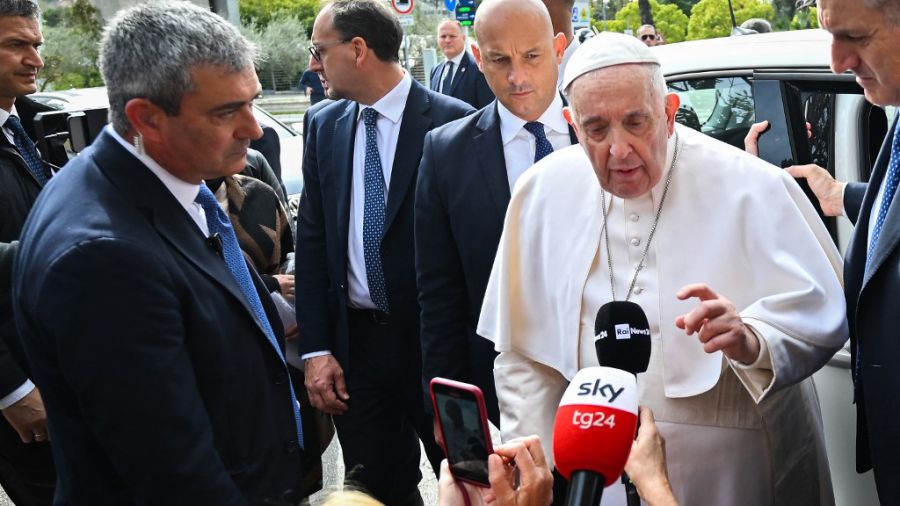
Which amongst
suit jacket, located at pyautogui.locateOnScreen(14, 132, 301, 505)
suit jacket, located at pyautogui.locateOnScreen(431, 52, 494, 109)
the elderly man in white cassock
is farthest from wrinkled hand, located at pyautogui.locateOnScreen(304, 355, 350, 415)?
suit jacket, located at pyautogui.locateOnScreen(431, 52, 494, 109)

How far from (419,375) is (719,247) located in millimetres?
1556

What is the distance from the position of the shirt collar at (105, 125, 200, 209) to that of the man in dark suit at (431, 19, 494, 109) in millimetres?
4358

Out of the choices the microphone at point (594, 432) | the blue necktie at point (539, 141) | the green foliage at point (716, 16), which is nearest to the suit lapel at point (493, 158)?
the blue necktie at point (539, 141)

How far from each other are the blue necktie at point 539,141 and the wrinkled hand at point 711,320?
1251 millimetres

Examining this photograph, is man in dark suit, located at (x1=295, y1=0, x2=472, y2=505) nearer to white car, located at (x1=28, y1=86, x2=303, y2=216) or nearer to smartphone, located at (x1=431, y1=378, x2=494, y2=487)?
smartphone, located at (x1=431, y1=378, x2=494, y2=487)

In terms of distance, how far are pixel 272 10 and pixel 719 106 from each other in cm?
4321

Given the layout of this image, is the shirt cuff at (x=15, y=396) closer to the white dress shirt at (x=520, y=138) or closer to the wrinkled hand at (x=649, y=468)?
the white dress shirt at (x=520, y=138)

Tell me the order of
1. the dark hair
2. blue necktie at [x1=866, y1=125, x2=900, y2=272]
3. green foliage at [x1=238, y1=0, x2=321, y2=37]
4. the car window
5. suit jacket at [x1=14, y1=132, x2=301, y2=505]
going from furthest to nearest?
1. green foliage at [x1=238, y1=0, x2=321, y2=37]
2. the dark hair
3. the car window
4. blue necktie at [x1=866, y1=125, x2=900, y2=272]
5. suit jacket at [x1=14, y1=132, x2=301, y2=505]

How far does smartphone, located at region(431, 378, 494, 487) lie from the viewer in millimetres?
1701

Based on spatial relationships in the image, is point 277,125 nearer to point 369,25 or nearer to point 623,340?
point 369,25

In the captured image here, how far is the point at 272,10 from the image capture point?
145 feet

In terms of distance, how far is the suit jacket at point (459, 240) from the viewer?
3.11 meters

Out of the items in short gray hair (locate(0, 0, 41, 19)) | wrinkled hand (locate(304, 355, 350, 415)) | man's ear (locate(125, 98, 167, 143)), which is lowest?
wrinkled hand (locate(304, 355, 350, 415))

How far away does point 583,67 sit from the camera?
236 cm
